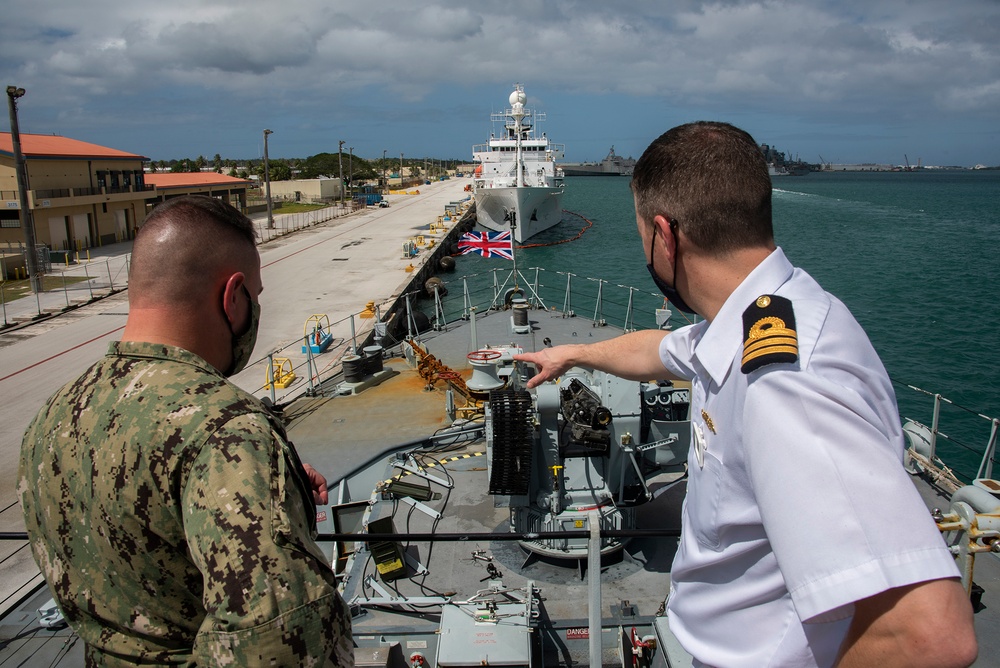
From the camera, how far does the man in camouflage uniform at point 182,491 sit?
129 centimetres

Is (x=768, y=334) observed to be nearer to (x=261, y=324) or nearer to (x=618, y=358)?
(x=618, y=358)

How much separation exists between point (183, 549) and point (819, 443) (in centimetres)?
131

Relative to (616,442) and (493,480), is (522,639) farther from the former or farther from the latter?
(616,442)

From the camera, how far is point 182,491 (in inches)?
55.1

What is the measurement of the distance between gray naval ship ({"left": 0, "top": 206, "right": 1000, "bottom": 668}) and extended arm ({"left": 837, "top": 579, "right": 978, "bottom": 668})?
166 centimetres

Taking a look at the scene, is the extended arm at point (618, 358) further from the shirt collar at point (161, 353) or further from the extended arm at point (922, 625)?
the shirt collar at point (161, 353)

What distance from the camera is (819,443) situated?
1.14m

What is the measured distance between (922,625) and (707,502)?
1.71 feet

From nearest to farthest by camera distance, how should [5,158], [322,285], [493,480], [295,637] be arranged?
[295,637] < [493,480] < [322,285] < [5,158]

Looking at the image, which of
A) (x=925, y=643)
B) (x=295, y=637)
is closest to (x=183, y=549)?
Answer: (x=295, y=637)

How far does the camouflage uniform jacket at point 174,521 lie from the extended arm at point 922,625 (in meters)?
1.01

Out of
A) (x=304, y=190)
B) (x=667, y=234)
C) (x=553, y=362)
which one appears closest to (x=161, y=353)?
(x=667, y=234)

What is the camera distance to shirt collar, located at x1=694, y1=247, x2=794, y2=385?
1473mm

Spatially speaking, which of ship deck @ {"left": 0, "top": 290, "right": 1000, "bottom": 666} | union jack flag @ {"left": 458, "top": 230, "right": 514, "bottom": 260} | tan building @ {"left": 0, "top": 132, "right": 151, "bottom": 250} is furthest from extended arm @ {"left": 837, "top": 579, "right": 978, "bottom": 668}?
tan building @ {"left": 0, "top": 132, "right": 151, "bottom": 250}
